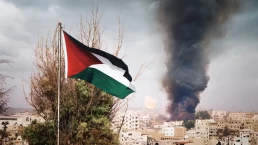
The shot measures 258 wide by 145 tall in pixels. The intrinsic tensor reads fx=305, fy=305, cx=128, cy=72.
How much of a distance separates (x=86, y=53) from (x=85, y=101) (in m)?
2.89

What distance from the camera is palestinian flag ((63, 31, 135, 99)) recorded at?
4.47m

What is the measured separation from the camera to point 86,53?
15.3 feet

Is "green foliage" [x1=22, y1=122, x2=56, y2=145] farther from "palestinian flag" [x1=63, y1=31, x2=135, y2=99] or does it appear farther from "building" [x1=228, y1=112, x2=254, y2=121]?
"building" [x1=228, y1=112, x2=254, y2=121]

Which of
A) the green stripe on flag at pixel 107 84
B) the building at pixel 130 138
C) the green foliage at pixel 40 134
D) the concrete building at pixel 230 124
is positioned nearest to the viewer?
the green stripe on flag at pixel 107 84

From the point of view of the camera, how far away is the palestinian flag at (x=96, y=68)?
4473mm

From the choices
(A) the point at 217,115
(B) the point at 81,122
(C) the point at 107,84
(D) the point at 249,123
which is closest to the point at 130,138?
(B) the point at 81,122

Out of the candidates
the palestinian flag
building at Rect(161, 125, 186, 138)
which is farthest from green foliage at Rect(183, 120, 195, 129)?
the palestinian flag

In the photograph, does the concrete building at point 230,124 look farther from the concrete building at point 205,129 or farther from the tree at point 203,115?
the tree at point 203,115

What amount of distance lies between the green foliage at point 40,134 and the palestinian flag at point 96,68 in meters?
2.51

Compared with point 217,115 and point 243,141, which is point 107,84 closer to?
point 243,141

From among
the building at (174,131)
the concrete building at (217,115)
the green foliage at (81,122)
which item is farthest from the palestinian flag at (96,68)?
the concrete building at (217,115)

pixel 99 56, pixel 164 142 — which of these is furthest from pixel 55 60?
pixel 164 142

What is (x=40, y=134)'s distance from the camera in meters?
6.62

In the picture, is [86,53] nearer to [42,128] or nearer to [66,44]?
[66,44]
